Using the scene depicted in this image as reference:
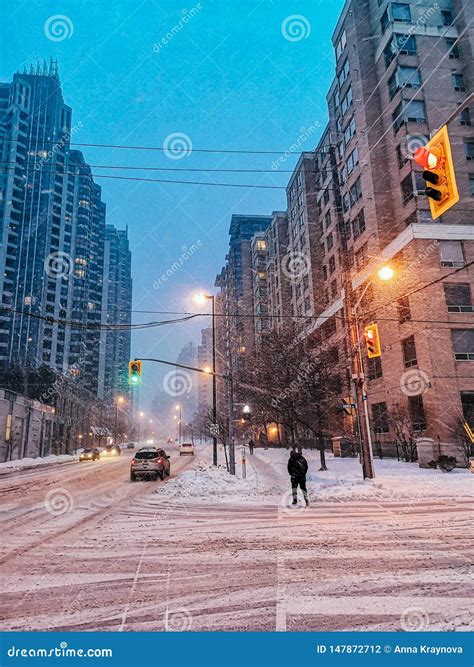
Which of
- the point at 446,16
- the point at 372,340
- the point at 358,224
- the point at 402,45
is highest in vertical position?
the point at 446,16

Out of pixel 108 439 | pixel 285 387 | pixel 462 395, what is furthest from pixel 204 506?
pixel 108 439

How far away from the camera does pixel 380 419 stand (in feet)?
113

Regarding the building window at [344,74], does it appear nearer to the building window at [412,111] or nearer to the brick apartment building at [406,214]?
the brick apartment building at [406,214]

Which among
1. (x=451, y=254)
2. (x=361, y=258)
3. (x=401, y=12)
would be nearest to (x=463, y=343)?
(x=451, y=254)

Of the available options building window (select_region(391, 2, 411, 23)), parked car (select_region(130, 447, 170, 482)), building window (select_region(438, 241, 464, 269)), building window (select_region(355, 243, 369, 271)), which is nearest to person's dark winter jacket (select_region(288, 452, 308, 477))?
parked car (select_region(130, 447, 170, 482))

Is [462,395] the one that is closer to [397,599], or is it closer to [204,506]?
[204,506]

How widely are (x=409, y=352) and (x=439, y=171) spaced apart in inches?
1065

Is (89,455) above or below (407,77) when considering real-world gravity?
below

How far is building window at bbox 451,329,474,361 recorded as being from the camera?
28.9m

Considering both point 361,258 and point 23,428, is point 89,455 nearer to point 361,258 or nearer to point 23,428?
point 23,428

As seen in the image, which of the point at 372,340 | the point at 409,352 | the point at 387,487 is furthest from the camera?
the point at 409,352

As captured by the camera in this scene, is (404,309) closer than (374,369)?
Yes

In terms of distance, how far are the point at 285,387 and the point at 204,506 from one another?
433 inches

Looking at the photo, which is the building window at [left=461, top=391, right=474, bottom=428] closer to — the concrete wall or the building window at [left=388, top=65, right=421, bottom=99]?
the building window at [left=388, top=65, right=421, bottom=99]
